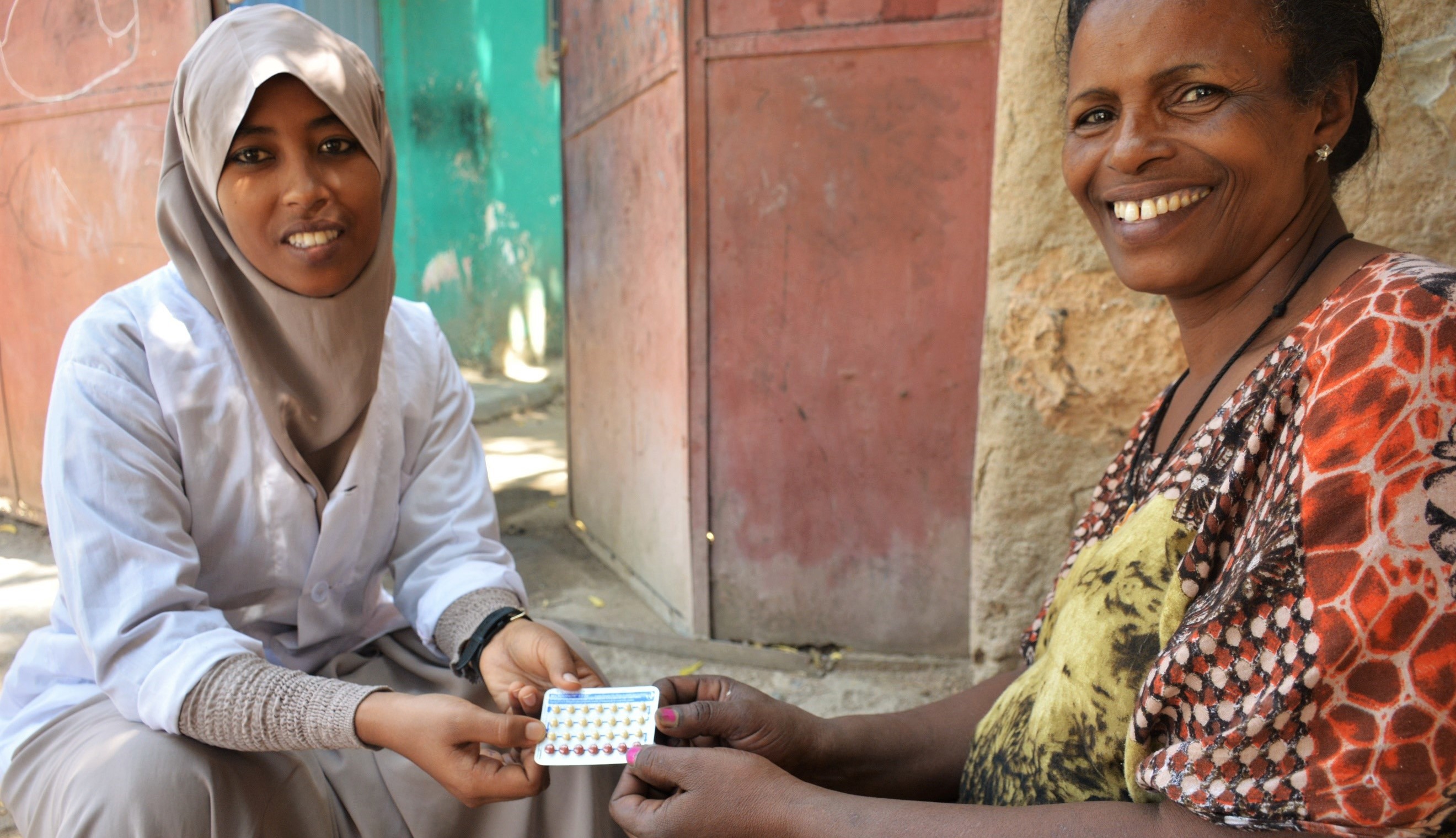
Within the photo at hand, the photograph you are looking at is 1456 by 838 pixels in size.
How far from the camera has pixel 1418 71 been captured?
171cm

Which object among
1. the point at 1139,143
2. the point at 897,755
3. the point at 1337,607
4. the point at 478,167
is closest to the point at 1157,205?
the point at 1139,143

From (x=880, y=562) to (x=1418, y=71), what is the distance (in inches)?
79.1

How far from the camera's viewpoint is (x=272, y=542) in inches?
65.5

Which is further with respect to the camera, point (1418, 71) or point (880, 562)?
point (880, 562)

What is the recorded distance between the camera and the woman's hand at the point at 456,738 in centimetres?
136

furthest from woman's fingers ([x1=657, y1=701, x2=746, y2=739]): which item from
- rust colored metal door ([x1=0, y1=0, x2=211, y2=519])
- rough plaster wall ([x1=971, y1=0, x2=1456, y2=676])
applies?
rust colored metal door ([x1=0, y1=0, x2=211, y2=519])

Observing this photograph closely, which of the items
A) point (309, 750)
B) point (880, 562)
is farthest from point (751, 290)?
point (309, 750)

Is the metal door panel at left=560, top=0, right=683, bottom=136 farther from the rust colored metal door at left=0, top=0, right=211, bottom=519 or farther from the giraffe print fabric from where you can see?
the giraffe print fabric

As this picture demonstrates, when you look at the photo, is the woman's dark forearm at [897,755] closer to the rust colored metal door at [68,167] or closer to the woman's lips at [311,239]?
the woman's lips at [311,239]

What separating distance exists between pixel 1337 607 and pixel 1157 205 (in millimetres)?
578

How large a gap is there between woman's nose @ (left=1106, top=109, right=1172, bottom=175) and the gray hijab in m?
1.25

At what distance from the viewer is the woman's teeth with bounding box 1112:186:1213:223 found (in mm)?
1177

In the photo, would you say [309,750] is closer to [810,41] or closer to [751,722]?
[751,722]

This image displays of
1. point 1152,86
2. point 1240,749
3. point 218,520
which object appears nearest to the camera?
point 1240,749
